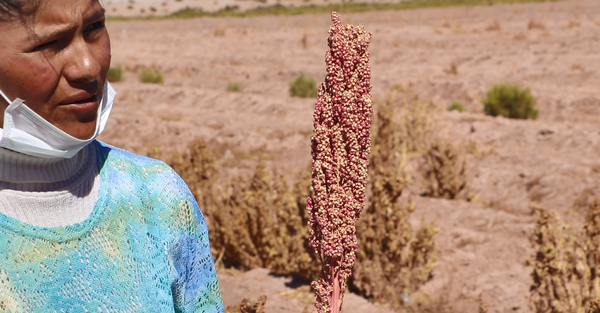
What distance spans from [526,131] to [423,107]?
4.77 feet

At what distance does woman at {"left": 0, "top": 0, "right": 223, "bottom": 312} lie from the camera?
1180 mm

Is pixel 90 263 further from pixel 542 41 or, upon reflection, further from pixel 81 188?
pixel 542 41

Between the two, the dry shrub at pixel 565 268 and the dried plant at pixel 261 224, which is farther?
the dried plant at pixel 261 224

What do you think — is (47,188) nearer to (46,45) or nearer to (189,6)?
(46,45)

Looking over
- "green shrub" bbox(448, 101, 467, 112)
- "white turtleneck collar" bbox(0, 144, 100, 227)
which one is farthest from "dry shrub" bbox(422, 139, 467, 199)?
"white turtleneck collar" bbox(0, 144, 100, 227)

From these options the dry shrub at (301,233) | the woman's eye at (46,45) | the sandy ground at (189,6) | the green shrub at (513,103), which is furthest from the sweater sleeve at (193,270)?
the sandy ground at (189,6)

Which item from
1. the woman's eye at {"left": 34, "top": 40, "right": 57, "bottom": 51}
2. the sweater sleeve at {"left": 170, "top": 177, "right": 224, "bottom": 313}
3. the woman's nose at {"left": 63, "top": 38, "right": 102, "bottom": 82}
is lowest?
the sweater sleeve at {"left": 170, "top": 177, "right": 224, "bottom": 313}

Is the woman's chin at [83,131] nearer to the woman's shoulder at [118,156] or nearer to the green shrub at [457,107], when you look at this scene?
the woman's shoulder at [118,156]

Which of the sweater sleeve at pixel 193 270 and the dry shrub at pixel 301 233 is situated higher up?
the sweater sleeve at pixel 193 270

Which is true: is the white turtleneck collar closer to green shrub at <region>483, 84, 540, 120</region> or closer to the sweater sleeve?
the sweater sleeve

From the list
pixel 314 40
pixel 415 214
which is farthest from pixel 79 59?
pixel 314 40

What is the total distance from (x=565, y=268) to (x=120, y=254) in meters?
3.55

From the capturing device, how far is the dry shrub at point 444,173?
730cm

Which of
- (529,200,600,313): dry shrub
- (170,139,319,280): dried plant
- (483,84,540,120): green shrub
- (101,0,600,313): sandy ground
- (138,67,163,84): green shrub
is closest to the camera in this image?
(529,200,600,313): dry shrub
